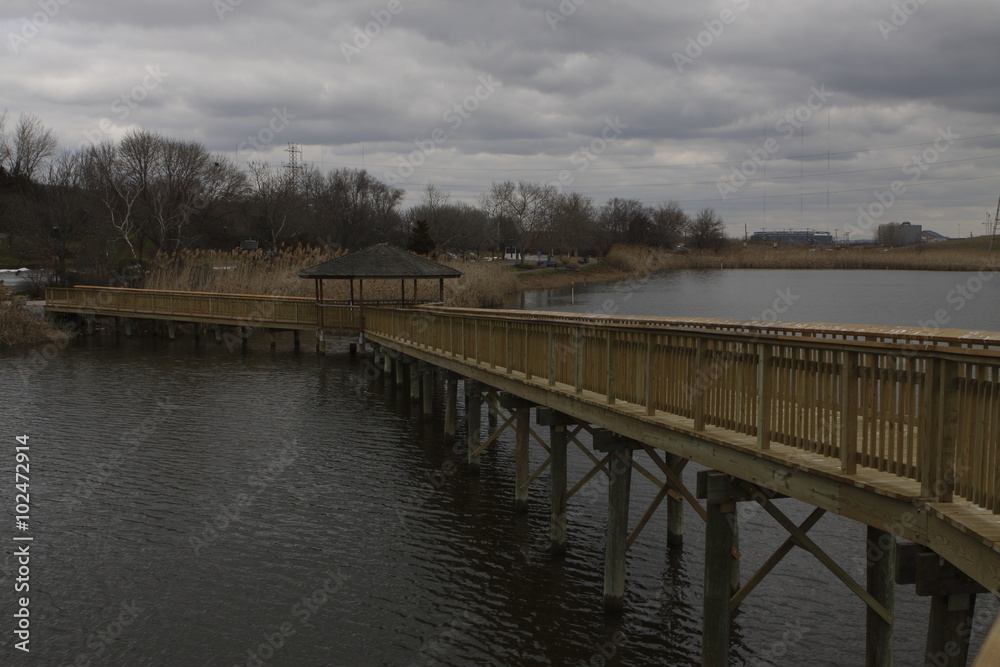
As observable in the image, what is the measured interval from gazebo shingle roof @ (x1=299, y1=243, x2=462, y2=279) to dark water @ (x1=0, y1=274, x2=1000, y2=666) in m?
9.63

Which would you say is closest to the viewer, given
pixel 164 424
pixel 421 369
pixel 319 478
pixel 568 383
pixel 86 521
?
pixel 568 383

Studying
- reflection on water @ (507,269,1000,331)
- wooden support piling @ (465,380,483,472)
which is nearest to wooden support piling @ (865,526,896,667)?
wooden support piling @ (465,380,483,472)

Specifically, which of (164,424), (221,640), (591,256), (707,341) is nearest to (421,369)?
(164,424)

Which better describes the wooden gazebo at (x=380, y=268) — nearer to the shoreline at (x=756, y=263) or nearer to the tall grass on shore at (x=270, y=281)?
the tall grass on shore at (x=270, y=281)

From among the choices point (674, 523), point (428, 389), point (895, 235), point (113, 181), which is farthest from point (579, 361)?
point (895, 235)

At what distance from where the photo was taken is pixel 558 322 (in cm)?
1251

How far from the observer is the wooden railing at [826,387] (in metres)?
5.72

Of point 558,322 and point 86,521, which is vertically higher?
point 558,322

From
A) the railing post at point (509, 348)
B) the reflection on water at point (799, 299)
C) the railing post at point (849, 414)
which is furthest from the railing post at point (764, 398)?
the reflection on water at point (799, 299)

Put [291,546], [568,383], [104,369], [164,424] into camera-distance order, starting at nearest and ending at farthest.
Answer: [568,383], [291,546], [164,424], [104,369]

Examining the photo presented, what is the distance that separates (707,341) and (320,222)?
81.1 m

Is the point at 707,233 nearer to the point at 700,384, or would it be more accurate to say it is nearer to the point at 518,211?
the point at 518,211

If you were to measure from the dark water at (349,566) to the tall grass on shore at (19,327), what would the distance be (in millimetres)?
19050

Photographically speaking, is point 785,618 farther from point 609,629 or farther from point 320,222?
point 320,222
